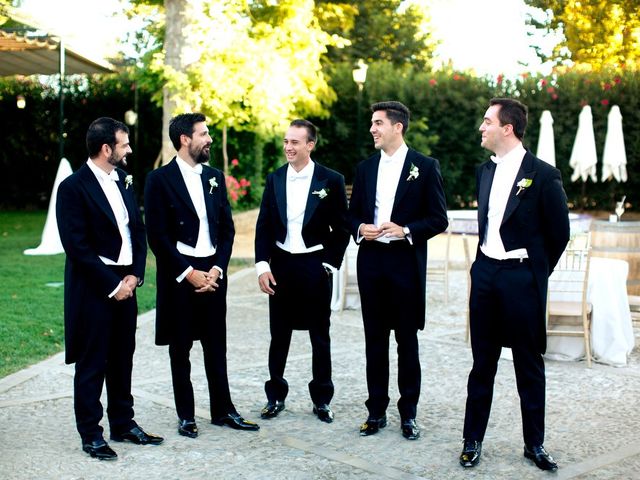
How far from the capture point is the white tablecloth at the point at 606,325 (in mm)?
7543

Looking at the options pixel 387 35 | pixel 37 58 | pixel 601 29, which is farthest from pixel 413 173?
pixel 387 35

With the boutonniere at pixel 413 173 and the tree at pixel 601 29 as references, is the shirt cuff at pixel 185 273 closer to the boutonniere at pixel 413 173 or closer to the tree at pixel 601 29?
the boutonniere at pixel 413 173

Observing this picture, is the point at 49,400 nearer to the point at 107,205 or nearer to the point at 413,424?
the point at 107,205

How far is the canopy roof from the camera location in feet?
50.7

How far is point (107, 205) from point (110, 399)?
1.18 metres

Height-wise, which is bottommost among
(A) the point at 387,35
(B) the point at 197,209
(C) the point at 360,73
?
(B) the point at 197,209

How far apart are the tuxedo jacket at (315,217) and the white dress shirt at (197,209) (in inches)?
17.7

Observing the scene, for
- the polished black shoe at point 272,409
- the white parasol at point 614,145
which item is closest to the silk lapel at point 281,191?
the polished black shoe at point 272,409

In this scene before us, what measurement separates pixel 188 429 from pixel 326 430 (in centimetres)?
85

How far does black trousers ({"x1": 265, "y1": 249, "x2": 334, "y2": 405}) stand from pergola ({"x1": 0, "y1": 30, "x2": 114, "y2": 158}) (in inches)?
434

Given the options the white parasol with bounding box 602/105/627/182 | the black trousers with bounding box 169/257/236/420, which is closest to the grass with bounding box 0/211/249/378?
the black trousers with bounding box 169/257/236/420

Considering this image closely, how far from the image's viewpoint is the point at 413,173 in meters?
5.25

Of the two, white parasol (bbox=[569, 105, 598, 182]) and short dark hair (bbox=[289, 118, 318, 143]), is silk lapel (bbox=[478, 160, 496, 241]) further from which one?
white parasol (bbox=[569, 105, 598, 182])

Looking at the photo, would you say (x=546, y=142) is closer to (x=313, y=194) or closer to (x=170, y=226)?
(x=313, y=194)
